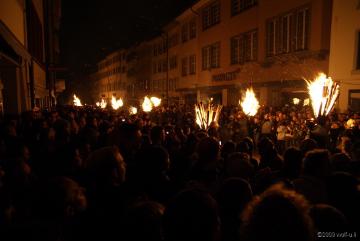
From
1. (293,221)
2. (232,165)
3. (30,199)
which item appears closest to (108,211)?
(30,199)

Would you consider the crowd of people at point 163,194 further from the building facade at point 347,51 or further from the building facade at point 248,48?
the building facade at point 248,48

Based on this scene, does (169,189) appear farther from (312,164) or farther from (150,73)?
(150,73)

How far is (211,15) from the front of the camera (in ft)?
87.4

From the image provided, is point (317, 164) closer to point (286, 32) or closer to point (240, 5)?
point (286, 32)

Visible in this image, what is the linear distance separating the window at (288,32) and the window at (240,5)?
2829 millimetres

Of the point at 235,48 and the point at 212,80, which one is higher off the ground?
the point at 235,48

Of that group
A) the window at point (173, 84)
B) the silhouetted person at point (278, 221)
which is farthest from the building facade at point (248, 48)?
the silhouetted person at point (278, 221)

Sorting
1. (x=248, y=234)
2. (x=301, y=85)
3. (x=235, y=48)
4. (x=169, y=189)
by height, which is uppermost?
(x=235, y=48)

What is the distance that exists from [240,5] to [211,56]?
237 inches

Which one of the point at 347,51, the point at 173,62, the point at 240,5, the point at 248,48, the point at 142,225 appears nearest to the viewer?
the point at 142,225

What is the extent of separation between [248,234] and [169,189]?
188cm

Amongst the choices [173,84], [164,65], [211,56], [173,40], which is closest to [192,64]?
[211,56]

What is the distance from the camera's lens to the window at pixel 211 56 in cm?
2605

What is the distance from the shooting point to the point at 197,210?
1.81 meters
